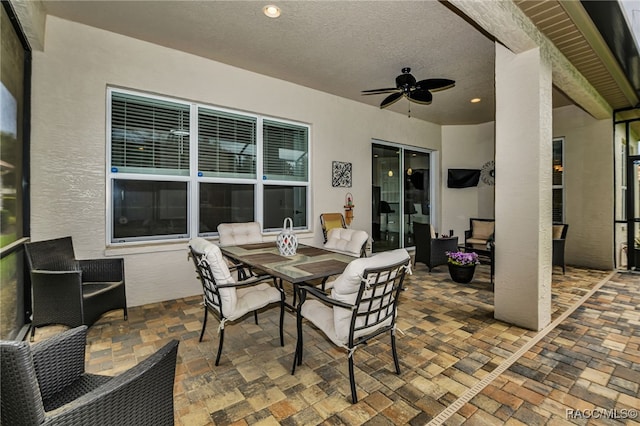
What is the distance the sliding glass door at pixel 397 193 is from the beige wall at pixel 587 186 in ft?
8.96

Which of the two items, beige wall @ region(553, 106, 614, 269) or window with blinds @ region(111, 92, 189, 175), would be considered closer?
window with blinds @ region(111, 92, 189, 175)

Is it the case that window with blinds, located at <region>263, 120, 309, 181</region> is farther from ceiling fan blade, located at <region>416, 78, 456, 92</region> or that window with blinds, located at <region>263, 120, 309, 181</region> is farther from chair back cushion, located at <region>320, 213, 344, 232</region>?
ceiling fan blade, located at <region>416, 78, 456, 92</region>

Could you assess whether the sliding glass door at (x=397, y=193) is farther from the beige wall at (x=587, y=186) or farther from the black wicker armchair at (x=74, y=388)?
the black wicker armchair at (x=74, y=388)

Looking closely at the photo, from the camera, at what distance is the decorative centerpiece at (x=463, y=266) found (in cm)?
448

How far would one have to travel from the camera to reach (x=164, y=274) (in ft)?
12.5

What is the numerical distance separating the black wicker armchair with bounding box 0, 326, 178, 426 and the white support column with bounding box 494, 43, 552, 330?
323 centimetres

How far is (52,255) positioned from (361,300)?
299cm

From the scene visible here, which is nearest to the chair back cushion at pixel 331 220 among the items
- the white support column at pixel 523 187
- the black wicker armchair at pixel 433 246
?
the black wicker armchair at pixel 433 246

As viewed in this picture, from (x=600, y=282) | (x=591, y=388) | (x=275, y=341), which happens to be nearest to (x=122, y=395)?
(x=275, y=341)

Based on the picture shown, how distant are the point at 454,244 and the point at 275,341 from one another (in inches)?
151

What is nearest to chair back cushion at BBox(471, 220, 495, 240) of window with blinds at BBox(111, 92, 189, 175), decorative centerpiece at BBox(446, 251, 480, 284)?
decorative centerpiece at BBox(446, 251, 480, 284)

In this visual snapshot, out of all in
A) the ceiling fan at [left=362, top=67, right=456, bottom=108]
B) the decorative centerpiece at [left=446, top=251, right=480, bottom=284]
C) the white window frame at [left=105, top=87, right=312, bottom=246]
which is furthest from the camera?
the decorative centerpiece at [left=446, top=251, right=480, bottom=284]

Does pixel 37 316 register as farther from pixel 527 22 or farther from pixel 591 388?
pixel 527 22

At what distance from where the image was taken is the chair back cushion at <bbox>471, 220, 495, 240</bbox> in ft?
19.7
